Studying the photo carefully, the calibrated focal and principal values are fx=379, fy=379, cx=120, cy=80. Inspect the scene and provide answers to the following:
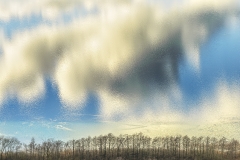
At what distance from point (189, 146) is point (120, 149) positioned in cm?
3109

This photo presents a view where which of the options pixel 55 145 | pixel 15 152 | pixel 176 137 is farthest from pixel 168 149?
pixel 15 152

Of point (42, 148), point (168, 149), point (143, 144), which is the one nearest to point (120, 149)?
point (143, 144)

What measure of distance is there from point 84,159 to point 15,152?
A: 2781cm

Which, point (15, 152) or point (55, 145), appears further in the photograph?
point (55, 145)

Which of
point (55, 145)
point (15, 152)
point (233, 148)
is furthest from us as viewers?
point (233, 148)

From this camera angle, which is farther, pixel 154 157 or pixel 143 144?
pixel 143 144

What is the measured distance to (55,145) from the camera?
16175cm

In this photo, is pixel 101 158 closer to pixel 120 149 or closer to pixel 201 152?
pixel 120 149

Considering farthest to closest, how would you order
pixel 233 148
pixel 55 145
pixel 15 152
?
pixel 233 148 → pixel 55 145 → pixel 15 152

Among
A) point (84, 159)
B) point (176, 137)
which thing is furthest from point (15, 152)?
point (176, 137)

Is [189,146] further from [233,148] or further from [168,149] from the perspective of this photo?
[233,148]

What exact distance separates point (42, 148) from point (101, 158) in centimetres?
2501

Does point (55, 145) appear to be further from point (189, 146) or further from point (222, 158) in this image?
point (222, 158)

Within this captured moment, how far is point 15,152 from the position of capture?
151 metres
